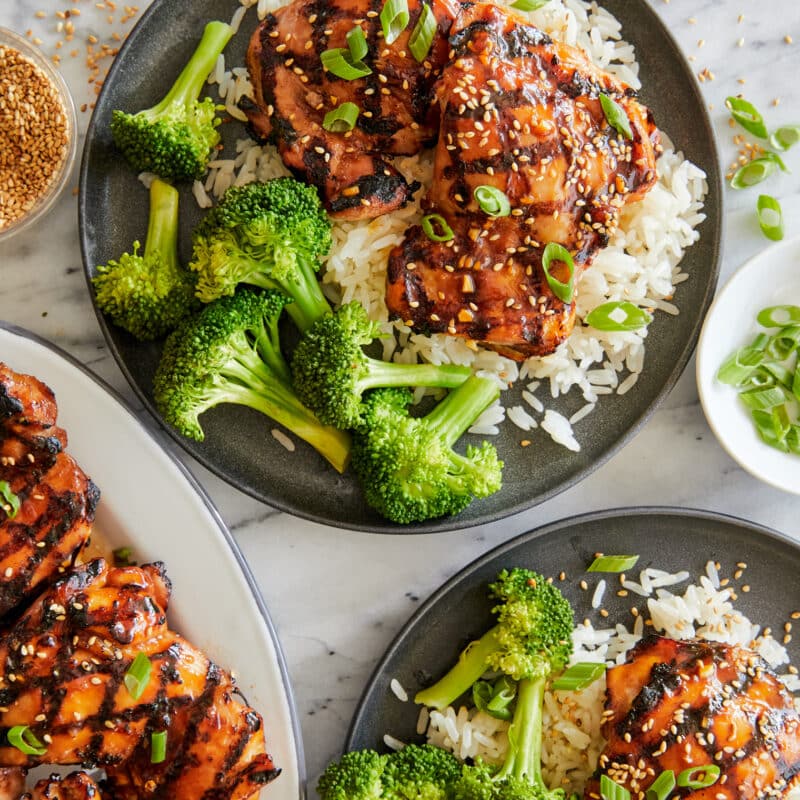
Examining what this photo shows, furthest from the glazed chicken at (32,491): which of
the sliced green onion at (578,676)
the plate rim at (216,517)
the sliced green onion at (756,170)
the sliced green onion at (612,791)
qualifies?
the sliced green onion at (756,170)

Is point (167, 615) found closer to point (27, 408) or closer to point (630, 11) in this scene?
point (27, 408)

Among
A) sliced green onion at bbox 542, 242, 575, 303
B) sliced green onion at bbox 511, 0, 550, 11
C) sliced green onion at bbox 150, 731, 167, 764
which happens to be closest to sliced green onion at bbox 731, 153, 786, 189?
sliced green onion at bbox 542, 242, 575, 303

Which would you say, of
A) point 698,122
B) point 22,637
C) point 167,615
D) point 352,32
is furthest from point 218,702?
point 698,122

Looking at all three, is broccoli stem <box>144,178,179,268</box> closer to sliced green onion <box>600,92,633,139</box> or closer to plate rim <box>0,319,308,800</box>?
plate rim <box>0,319,308,800</box>

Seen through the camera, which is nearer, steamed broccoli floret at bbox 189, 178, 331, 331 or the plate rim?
steamed broccoli floret at bbox 189, 178, 331, 331

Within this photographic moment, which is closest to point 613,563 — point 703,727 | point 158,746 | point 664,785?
point 703,727

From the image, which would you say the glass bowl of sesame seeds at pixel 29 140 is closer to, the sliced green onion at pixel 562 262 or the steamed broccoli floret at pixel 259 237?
the steamed broccoli floret at pixel 259 237
